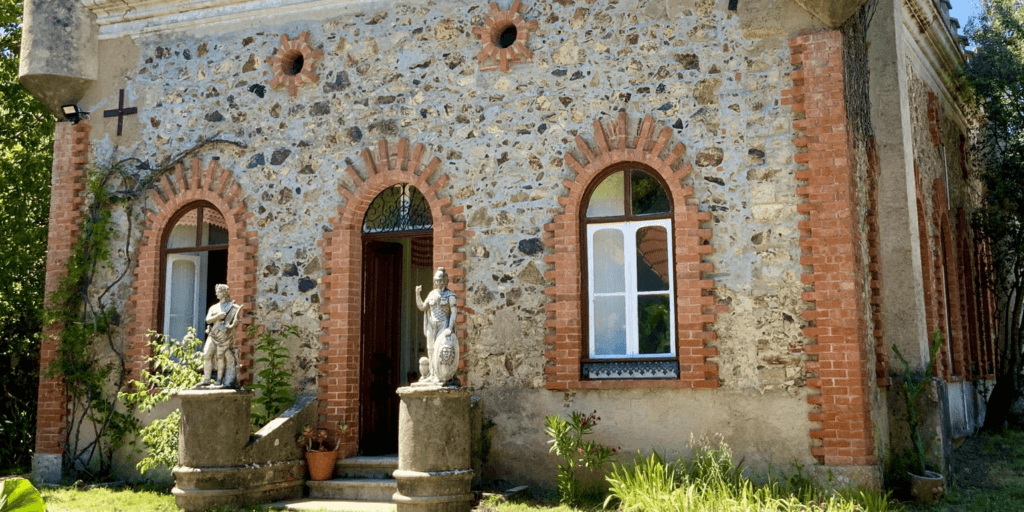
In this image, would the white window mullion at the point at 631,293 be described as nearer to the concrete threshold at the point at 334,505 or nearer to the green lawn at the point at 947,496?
the green lawn at the point at 947,496

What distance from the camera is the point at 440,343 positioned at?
29.7 feet

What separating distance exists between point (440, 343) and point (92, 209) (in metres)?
6.03

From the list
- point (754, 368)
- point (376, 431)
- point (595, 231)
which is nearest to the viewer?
point (754, 368)

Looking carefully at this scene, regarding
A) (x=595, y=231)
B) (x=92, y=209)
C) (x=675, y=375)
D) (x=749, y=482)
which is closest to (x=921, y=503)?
(x=749, y=482)

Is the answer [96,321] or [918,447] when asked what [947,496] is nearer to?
[918,447]


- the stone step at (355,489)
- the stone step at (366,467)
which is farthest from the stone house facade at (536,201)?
the stone step at (355,489)

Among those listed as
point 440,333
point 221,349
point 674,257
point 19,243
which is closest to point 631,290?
point 674,257

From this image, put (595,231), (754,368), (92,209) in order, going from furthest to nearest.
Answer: (92,209) → (595,231) → (754,368)

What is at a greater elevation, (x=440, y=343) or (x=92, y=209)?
(x=92, y=209)

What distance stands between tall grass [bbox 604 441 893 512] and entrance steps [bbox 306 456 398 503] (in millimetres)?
2362

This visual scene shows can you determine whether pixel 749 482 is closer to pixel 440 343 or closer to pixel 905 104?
pixel 440 343

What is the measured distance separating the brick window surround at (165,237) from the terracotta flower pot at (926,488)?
7.44m

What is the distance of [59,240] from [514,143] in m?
6.41

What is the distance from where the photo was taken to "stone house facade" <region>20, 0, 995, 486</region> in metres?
9.34
